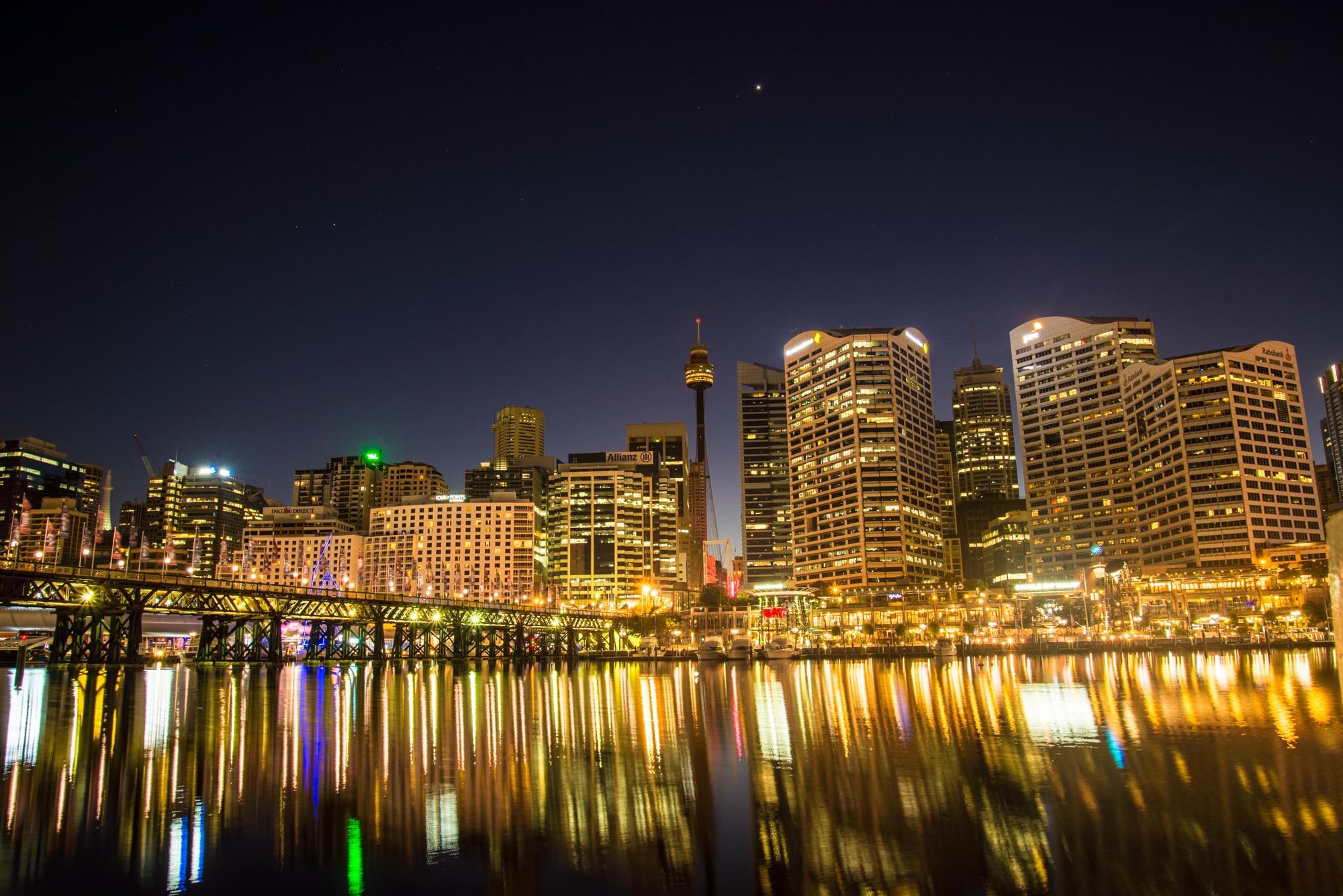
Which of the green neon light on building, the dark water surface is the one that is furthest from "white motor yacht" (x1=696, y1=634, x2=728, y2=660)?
the green neon light on building

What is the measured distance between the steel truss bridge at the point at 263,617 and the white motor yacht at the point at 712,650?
28.2m

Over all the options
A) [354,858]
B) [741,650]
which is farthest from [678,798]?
[741,650]

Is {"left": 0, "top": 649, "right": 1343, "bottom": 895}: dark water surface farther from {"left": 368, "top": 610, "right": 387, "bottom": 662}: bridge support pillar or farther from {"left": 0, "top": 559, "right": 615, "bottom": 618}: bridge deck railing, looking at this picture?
{"left": 368, "top": 610, "right": 387, "bottom": 662}: bridge support pillar

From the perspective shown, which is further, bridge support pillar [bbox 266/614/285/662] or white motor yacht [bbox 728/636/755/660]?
white motor yacht [bbox 728/636/755/660]

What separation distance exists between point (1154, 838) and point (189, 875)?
2196 cm

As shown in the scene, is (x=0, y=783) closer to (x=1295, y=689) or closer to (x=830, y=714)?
(x=830, y=714)

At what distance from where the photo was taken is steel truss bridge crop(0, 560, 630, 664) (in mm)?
95375

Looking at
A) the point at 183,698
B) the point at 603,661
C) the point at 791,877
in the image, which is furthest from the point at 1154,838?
the point at 603,661

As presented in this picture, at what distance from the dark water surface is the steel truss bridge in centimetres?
4769

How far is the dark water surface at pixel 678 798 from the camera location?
18.2m

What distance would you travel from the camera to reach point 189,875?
1827 cm

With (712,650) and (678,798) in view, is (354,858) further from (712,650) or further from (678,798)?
(712,650)

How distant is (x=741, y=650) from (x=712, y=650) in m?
6.57

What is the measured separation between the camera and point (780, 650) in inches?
6284
